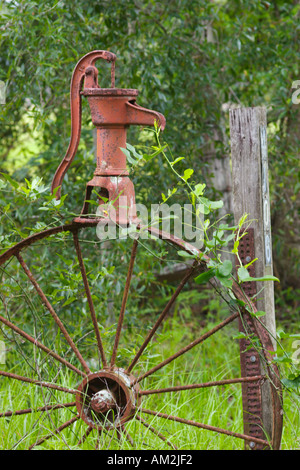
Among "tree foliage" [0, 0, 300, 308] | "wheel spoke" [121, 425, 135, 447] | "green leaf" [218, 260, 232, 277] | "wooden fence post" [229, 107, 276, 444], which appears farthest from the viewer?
"tree foliage" [0, 0, 300, 308]

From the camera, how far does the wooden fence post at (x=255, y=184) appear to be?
91.4 inches

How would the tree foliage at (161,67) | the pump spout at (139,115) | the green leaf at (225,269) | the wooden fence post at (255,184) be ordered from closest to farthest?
the green leaf at (225,269) < the pump spout at (139,115) < the wooden fence post at (255,184) < the tree foliage at (161,67)

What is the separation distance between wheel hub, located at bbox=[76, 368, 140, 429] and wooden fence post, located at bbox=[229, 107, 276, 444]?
57cm

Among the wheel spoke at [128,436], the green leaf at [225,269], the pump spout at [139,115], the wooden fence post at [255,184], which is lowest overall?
the wheel spoke at [128,436]

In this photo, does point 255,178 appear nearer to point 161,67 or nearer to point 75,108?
point 75,108

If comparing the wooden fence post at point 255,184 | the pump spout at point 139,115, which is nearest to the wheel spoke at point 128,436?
the wooden fence post at point 255,184

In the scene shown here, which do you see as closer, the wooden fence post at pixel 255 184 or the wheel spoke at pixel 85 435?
the wheel spoke at pixel 85 435

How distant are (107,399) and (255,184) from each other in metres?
0.96

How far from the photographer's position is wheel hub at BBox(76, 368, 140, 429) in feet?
6.94

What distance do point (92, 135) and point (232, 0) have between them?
52.3 inches

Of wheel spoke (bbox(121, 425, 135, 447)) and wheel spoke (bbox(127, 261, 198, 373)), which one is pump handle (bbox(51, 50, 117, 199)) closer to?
wheel spoke (bbox(127, 261, 198, 373))

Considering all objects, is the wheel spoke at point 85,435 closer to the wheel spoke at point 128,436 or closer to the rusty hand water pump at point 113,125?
the wheel spoke at point 128,436

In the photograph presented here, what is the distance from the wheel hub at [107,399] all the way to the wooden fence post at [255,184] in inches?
22.4

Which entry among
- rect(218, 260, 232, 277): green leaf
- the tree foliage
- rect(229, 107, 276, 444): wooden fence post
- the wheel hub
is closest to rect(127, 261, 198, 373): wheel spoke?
the wheel hub
